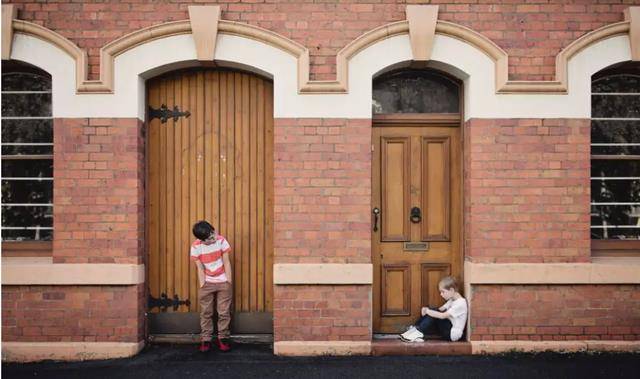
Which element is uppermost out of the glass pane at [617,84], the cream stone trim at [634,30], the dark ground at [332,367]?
the cream stone trim at [634,30]

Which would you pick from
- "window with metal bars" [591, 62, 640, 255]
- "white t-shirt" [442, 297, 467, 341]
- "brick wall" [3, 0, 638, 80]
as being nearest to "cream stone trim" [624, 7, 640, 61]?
"brick wall" [3, 0, 638, 80]

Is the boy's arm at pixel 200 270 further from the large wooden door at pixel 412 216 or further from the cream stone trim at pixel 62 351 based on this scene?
the large wooden door at pixel 412 216

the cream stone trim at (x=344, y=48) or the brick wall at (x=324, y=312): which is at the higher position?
the cream stone trim at (x=344, y=48)

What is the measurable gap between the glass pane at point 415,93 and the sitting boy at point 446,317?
1.90m

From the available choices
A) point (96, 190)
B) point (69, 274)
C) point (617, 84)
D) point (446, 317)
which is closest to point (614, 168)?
point (617, 84)

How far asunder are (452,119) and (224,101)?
2.54 meters

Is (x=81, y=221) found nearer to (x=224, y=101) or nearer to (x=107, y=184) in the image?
(x=107, y=184)

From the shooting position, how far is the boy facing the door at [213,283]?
17.7ft

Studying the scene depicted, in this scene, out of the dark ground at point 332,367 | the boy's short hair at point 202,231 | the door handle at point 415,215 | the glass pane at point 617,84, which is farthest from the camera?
the glass pane at point 617,84

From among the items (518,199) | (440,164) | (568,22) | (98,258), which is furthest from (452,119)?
(98,258)

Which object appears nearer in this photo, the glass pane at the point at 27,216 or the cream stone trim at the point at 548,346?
the cream stone trim at the point at 548,346

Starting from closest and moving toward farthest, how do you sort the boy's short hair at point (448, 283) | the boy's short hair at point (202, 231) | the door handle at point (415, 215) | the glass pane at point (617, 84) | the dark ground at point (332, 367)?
the dark ground at point (332, 367)
the boy's short hair at point (202, 231)
the boy's short hair at point (448, 283)
the door handle at point (415, 215)
the glass pane at point (617, 84)

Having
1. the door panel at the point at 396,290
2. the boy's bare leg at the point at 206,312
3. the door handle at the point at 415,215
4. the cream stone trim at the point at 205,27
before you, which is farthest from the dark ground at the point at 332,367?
the cream stone trim at the point at 205,27

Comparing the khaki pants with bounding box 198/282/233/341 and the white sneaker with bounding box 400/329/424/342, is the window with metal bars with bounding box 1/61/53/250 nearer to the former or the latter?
the khaki pants with bounding box 198/282/233/341
